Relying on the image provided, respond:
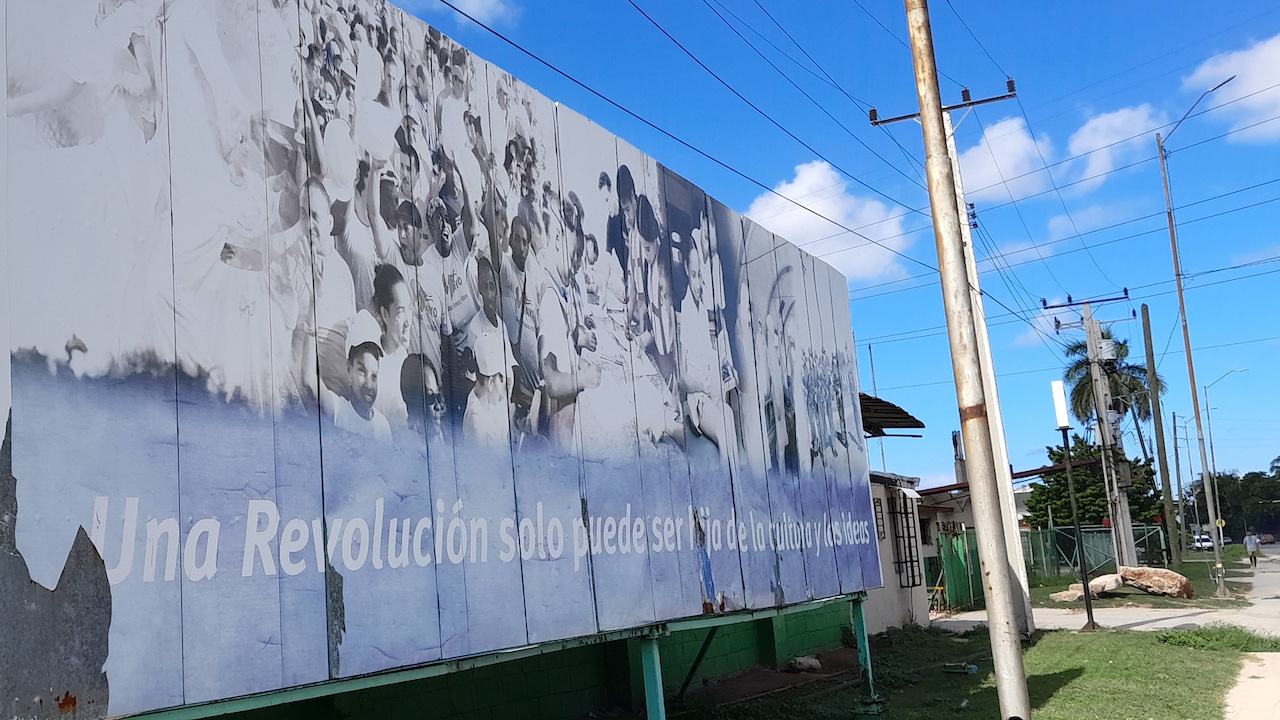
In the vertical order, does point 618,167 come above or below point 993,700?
above

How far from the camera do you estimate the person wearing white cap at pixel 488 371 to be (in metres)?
7.07

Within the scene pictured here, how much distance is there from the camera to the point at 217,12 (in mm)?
5574

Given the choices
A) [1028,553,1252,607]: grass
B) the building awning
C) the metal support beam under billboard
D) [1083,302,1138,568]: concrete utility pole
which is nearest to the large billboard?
the metal support beam under billboard

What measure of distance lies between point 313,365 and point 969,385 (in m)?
4.88

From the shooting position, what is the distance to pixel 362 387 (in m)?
6.11

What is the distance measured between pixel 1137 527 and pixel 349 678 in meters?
39.1

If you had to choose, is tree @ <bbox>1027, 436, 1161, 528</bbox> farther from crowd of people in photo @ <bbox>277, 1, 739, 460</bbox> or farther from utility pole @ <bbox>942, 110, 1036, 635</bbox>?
crowd of people in photo @ <bbox>277, 1, 739, 460</bbox>

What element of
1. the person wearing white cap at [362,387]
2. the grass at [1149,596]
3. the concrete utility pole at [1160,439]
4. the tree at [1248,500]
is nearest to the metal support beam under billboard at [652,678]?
the person wearing white cap at [362,387]

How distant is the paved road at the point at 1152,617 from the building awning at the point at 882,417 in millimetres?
4878

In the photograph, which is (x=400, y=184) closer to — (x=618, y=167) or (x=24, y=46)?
(x=24, y=46)

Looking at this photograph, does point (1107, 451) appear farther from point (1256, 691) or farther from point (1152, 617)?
point (1256, 691)

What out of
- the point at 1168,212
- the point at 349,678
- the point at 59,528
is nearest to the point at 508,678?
the point at 349,678

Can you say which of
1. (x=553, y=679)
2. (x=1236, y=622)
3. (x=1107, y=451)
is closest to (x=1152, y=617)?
(x=1236, y=622)

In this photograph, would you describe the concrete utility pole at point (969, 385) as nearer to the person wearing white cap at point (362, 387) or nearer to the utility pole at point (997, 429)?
the person wearing white cap at point (362, 387)
